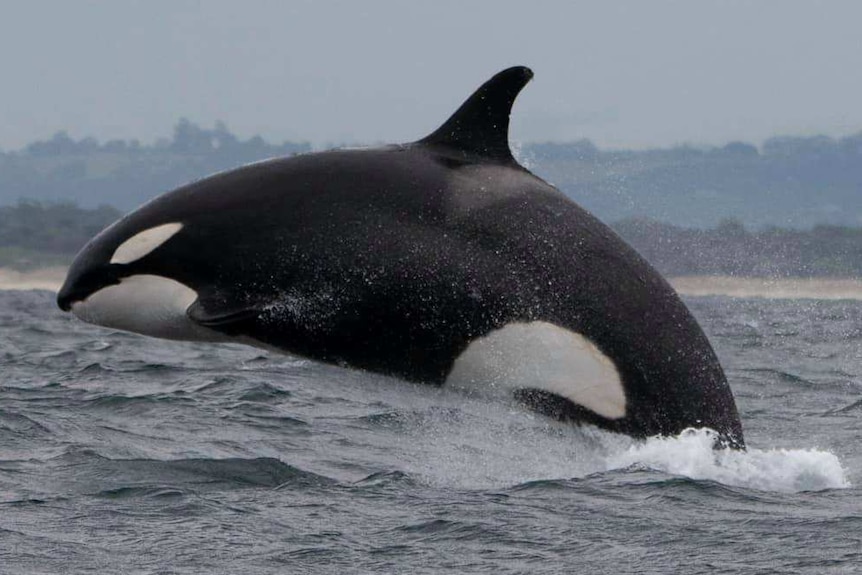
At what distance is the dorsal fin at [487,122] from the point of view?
24.3 feet

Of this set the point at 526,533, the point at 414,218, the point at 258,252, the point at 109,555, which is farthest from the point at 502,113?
the point at 109,555

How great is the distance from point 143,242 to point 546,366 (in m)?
2.22

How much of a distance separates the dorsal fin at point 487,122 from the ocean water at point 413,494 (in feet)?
4.30

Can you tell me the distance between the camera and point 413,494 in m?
8.53

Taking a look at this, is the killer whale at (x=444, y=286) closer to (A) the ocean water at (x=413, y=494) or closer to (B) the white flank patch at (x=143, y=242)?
(B) the white flank patch at (x=143, y=242)

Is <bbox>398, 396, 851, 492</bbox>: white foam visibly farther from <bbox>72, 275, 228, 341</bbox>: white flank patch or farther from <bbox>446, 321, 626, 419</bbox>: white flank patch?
<bbox>72, 275, 228, 341</bbox>: white flank patch

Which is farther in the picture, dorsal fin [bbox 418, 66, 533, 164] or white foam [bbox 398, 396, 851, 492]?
white foam [bbox 398, 396, 851, 492]

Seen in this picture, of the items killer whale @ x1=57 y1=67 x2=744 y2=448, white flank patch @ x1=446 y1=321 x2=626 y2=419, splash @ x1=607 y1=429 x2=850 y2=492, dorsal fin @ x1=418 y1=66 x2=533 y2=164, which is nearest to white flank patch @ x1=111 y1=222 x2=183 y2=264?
killer whale @ x1=57 y1=67 x2=744 y2=448

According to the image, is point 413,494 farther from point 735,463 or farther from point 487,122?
point 487,122

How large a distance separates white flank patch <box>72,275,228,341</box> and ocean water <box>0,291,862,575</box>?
956 millimetres

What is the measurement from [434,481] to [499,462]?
848mm

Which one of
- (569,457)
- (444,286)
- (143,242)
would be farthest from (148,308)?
(569,457)

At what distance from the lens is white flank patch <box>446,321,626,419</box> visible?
7078 millimetres

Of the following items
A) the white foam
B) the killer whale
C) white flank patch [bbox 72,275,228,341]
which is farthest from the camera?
the white foam
